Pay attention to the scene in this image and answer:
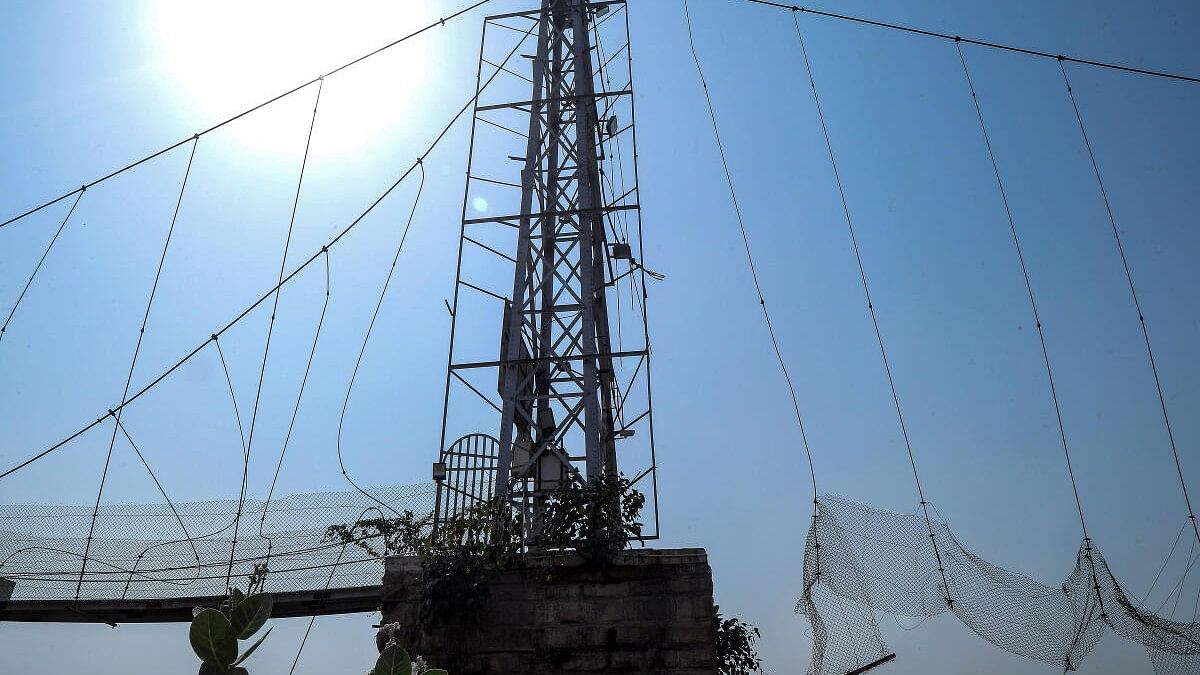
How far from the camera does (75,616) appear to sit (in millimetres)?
9891

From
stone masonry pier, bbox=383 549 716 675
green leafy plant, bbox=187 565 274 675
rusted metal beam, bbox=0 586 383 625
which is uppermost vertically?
rusted metal beam, bbox=0 586 383 625

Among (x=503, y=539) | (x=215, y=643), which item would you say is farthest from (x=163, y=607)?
(x=215, y=643)

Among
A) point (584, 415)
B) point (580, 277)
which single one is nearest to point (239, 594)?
point (584, 415)

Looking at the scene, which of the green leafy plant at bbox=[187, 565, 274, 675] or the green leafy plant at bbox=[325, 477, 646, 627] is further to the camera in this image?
the green leafy plant at bbox=[325, 477, 646, 627]

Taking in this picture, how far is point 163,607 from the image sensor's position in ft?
31.5

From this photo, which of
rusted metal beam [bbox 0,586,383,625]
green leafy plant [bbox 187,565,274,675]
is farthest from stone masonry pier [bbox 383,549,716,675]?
green leafy plant [bbox 187,565,274,675]

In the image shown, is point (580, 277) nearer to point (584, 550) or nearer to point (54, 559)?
point (584, 550)

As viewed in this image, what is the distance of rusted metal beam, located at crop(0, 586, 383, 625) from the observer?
9.12 m

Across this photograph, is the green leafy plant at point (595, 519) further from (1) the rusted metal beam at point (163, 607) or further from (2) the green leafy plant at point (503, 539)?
(1) the rusted metal beam at point (163, 607)

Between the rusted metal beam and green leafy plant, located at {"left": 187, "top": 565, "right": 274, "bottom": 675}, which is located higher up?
the rusted metal beam

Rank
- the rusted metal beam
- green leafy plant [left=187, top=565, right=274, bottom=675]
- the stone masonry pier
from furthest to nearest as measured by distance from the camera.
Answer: the rusted metal beam → the stone masonry pier → green leafy plant [left=187, top=565, right=274, bottom=675]

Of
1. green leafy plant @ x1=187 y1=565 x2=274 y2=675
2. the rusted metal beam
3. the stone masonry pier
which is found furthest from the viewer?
the rusted metal beam

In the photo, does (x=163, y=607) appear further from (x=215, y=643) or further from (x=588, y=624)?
(x=215, y=643)

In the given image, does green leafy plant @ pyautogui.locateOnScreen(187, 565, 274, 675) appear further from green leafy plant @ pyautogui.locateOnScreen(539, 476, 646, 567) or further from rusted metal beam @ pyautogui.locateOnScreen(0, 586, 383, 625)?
rusted metal beam @ pyautogui.locateOnScreen(0, 586, 383, 625)
